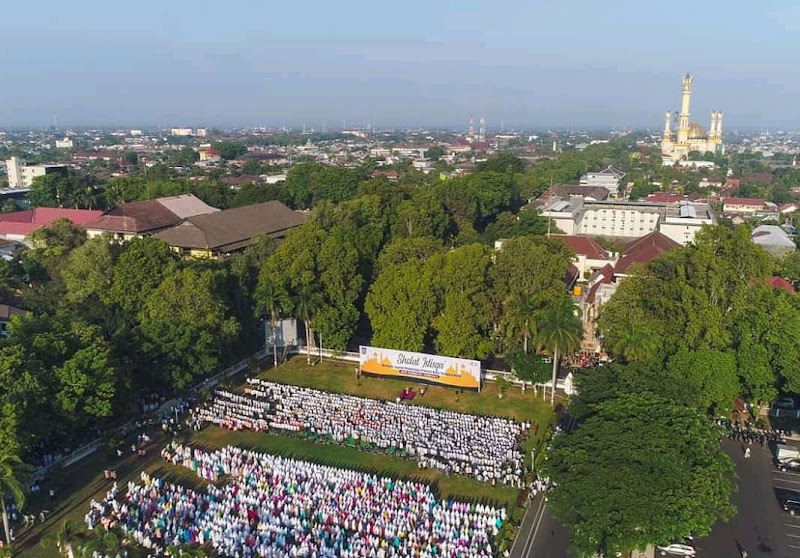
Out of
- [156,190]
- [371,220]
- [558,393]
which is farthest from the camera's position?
[156,190]

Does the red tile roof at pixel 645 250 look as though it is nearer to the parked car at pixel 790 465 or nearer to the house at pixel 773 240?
the house at pixel 773 240

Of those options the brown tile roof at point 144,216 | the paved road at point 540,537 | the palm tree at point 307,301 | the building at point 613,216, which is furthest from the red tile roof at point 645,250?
the brown tile roof at point 144,216

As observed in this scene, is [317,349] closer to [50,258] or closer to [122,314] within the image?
[122,314]

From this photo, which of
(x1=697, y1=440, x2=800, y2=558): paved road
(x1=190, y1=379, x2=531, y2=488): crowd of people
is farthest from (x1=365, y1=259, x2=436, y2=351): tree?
(x1=697, y1=440, x2=800, y2=558): paved road

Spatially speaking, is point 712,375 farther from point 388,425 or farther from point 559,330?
point 388,425

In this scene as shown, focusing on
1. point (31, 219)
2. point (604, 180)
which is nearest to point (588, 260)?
point (31, 219)

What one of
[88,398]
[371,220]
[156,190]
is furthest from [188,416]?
[156,190]
